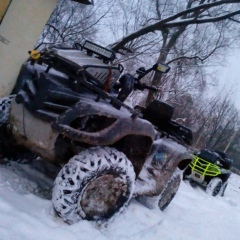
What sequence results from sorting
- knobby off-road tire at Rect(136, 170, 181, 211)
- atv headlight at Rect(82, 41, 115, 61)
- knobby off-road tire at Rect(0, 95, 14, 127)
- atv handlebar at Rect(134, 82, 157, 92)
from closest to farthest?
atv headlight at Rect(82, 41, 115, 61) < knobby off-road tire at Rect(0, 95, 14, 127) < atv handlebar at Rect(134, 82, 157, 92) < knobby off-road tire at Rect(136, 170, 181, 211)

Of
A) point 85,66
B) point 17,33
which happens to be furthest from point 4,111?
point 17,33

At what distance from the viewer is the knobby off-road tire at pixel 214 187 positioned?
8469 mm

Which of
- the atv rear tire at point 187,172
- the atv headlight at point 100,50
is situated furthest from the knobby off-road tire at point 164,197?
the atv rear tire at point 187,172

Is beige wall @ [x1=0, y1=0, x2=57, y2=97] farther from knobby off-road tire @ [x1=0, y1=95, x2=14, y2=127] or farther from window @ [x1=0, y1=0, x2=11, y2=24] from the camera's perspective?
knobby off-road tire @ [x1=0, y1=95, x2=14, y2=127]

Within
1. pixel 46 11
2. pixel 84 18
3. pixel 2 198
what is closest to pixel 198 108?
pixel 84 18

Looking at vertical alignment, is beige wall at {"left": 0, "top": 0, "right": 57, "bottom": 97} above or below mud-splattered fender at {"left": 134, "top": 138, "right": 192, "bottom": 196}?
above

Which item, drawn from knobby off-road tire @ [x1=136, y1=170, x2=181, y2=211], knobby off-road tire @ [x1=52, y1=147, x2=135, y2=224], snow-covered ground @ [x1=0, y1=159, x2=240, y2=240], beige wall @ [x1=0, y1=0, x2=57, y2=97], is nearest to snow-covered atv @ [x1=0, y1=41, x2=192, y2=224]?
knobby off-road tire @ [x1=52, y1=147, x2=135, y2=224]

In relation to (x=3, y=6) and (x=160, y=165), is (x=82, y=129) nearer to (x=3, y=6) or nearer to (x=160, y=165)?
(x=160, y=165)

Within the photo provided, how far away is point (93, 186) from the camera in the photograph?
2715 millimetres

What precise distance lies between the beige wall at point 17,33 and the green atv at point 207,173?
5848mm

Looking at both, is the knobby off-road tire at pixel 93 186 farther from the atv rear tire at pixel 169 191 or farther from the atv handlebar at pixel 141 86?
the atv rear tire at pixel 169 191

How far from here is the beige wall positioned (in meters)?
4.68

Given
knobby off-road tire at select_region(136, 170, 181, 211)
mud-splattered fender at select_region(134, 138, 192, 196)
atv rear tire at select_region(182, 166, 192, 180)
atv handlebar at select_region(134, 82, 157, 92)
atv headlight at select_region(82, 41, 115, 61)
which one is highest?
atv headlight at select_region(82, 41, 115, 61)

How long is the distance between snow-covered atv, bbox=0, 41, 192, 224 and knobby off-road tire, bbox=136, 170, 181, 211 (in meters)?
0.79
